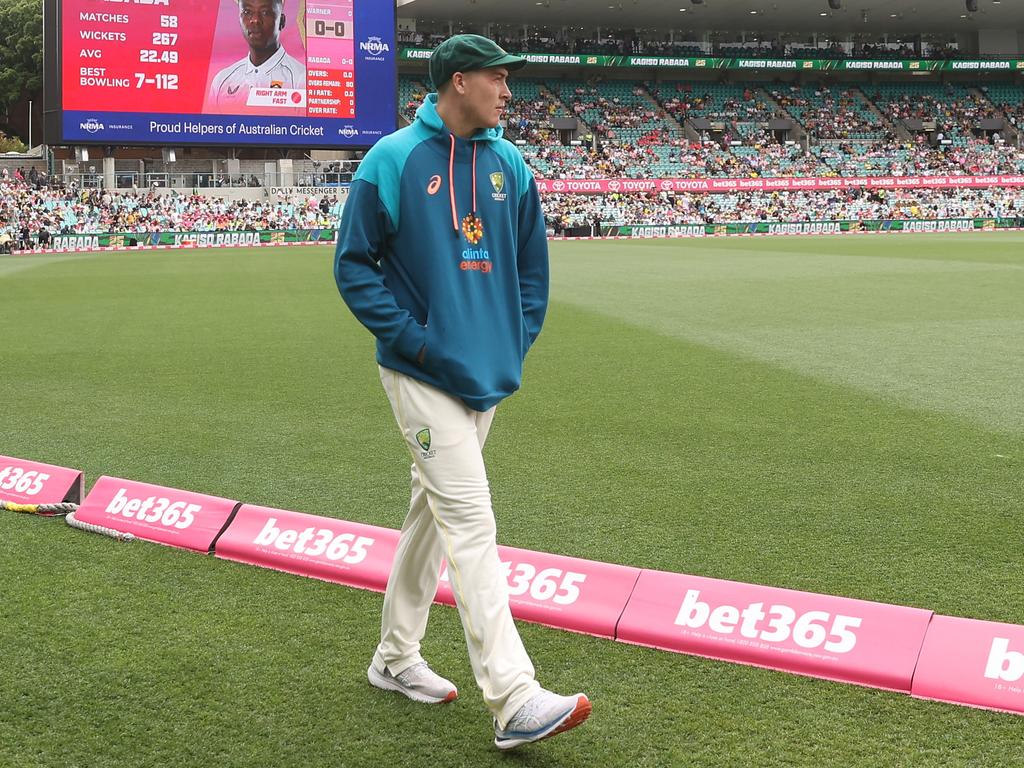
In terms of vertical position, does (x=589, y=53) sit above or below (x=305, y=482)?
above

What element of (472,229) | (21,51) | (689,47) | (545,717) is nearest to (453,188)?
(472,229)

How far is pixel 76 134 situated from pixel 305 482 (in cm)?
3494

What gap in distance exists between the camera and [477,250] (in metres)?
3.44

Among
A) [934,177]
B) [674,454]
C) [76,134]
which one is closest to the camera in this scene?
[674,454]

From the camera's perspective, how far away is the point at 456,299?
3.38 m

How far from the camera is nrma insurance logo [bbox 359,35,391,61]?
4059 cm

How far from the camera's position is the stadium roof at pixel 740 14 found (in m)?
60.3

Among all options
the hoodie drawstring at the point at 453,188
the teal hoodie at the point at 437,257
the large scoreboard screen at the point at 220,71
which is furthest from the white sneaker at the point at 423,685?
the large scoreboard screen at the point at 220,71

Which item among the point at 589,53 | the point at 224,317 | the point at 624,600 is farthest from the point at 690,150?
the point at 624,600

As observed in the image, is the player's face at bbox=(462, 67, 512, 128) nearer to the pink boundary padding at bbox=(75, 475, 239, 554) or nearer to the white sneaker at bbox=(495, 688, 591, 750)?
the white sneaker at bbox=(495, 688, 591, 750)

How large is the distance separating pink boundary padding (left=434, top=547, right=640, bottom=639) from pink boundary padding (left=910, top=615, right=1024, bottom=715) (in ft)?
3.69

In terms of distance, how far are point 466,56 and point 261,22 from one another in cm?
3811

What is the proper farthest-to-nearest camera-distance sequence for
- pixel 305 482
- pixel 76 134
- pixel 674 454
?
1. pixel 76 134
2. pixel 674 454
3. pixel 305 482

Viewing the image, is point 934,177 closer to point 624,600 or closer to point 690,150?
point 690,150
